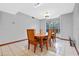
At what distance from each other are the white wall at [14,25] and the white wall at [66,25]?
465mm

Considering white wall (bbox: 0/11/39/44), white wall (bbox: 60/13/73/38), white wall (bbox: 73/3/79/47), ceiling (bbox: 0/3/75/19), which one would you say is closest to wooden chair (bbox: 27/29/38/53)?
white wall (bbox: 0/11/39/44)

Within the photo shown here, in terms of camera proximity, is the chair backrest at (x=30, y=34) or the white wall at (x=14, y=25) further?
the chair backrest at (x=30, y=34)

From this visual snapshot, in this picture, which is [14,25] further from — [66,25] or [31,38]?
[66,25]

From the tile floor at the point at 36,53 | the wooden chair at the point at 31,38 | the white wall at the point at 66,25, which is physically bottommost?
the tile floor at the point at 36,53

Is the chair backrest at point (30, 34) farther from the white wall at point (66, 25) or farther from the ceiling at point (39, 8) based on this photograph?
the white wall at point (66, 25)

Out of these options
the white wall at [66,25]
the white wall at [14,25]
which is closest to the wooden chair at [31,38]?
the white wall at [14,25]

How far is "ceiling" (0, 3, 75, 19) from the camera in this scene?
189cm

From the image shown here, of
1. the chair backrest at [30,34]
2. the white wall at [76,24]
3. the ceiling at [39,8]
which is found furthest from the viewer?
the chair backrest at [30,34]

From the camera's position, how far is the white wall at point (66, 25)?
1.96 meters

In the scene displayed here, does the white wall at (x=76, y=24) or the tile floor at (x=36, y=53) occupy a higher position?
the white wall at (x=76, y=24)

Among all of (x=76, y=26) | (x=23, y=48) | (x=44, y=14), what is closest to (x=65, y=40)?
(x=76, y=26)

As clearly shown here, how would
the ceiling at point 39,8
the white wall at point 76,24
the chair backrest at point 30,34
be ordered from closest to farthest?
the ceiling at point 39,8, the white wall at point 76,24, the chair backrest at point 30,34

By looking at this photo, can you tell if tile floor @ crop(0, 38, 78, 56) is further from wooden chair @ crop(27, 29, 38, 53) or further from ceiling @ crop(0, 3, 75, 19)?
ceiling @ crop(0, 3, 75, 19)

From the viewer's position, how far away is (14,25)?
6.63 feet
